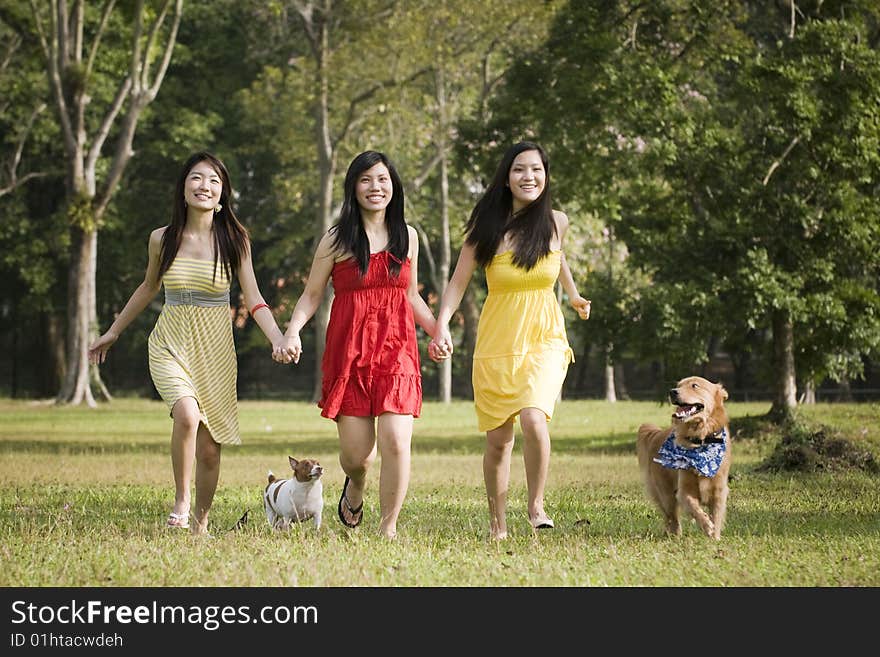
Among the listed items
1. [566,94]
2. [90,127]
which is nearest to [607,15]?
[566,94]

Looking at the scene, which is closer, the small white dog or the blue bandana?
the blue bandana

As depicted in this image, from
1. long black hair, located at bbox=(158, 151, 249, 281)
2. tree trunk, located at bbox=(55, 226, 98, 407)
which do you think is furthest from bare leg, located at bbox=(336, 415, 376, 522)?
tree trunk, located at bbox=(55, 226, 98, 407)

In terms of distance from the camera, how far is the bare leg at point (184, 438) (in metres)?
8.03

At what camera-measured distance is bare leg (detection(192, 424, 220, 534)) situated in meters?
8.31

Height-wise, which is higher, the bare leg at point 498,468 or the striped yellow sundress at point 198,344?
the striped yellow sundress at point 198,344

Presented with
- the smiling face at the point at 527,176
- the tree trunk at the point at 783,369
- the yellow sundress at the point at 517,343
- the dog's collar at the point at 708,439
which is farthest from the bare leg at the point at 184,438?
the tree trunk at the point at 783,369

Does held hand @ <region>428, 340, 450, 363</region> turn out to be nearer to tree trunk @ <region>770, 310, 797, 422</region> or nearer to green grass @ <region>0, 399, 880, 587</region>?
green grass @ <region>0, 399, 880, 587</region>

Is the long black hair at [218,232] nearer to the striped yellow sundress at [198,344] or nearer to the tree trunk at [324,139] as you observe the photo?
the striped yellow sundress at [198,344]

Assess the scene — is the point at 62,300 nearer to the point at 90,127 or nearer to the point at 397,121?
the point at 90,127

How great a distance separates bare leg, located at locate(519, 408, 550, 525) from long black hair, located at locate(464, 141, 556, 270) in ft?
3.12

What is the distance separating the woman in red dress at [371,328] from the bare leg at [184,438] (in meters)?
0.69

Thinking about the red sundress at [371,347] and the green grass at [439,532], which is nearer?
the green grass at [439,532]

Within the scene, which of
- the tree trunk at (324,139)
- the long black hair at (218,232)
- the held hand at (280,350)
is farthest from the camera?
the tree trunk at (324,139)

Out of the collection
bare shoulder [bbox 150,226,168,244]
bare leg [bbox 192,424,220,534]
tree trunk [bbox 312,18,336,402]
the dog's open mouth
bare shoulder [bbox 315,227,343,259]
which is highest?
tree trunk [bbox 312,18,336,402]
